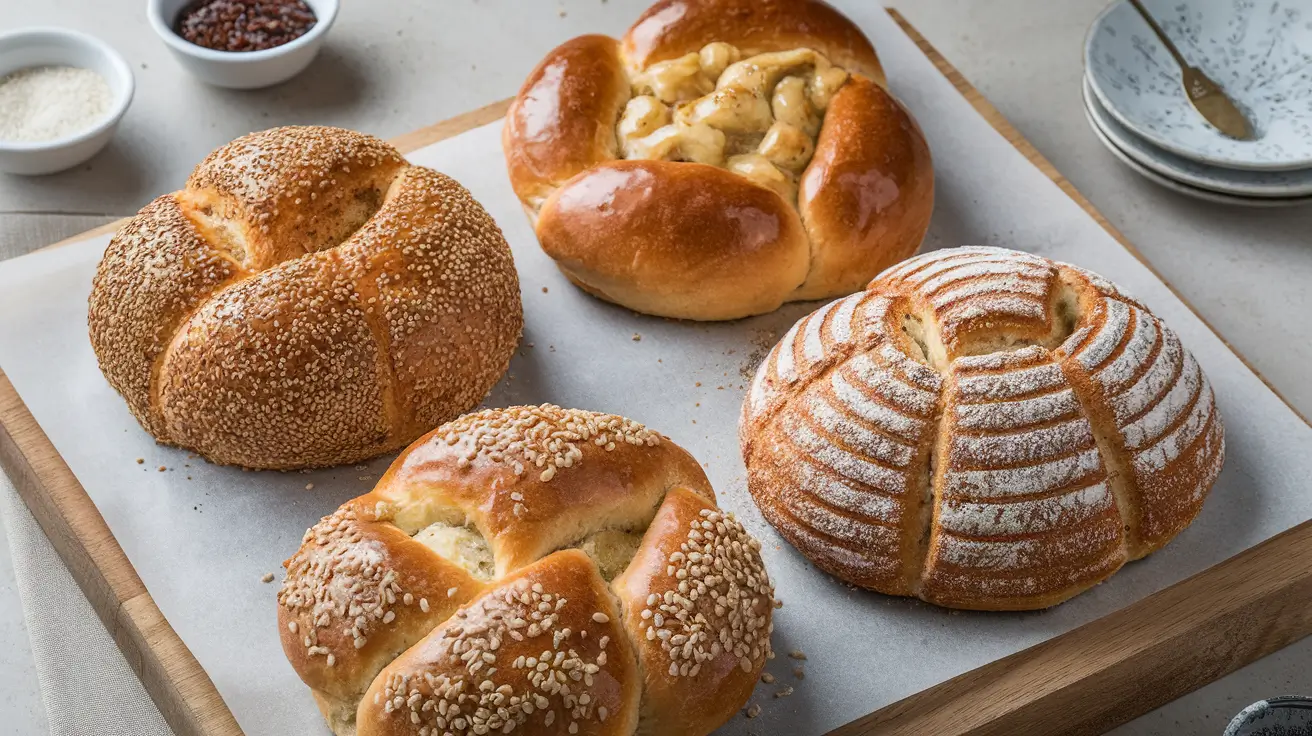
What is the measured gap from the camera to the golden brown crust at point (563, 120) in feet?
9.12

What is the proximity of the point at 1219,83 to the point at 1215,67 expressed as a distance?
5 cm

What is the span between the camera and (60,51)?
3.19 meters

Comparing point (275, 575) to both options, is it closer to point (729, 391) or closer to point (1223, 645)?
point (729, 391)

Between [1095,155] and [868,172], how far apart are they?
91 cm

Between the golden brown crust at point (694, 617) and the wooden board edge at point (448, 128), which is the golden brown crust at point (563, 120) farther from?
the golden brown crust at point (694, 617)

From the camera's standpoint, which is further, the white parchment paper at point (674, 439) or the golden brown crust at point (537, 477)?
the white parchment paper at point (674, 439)

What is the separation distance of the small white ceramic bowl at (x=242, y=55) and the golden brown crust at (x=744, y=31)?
2.71 ft

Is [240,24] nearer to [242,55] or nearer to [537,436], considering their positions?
[242,55]

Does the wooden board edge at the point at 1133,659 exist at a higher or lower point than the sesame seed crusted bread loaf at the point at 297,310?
lower

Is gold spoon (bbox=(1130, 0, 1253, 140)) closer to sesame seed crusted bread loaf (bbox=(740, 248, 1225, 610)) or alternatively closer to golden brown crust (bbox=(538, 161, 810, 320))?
sesame seed crusted bread loaf (bbox=(740, 248, 1225, 610))

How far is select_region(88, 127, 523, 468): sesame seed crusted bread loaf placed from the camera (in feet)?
7.63

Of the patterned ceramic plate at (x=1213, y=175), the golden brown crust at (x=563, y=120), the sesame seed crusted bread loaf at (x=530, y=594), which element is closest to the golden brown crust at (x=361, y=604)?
the sesame seed crusted bread loaf at (x=530, y=594)

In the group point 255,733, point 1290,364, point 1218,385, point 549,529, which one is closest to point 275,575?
point 255,733

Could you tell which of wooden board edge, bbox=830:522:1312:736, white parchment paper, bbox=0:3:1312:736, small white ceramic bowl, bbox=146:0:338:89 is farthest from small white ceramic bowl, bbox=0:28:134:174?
wooden board edge, bbox=830:522:1312:736
